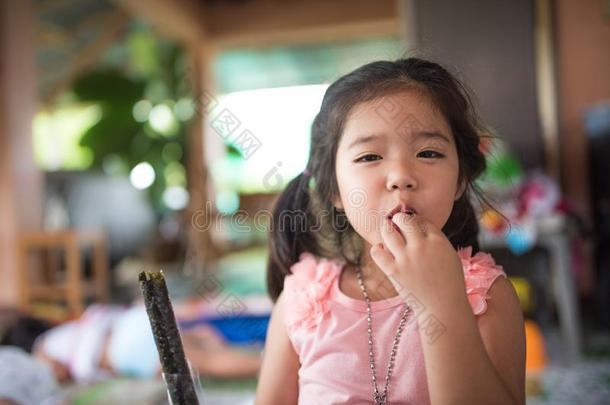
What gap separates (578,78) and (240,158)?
7.63 feet

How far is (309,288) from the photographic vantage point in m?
0.63

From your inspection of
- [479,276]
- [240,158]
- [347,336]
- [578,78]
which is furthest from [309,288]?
[578,78]

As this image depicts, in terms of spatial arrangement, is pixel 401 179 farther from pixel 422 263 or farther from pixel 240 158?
pixel 240 158

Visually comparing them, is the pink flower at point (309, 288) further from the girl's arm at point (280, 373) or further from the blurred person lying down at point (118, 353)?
the blurred person lying down at point (118, 353)

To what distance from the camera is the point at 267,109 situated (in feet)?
2.49

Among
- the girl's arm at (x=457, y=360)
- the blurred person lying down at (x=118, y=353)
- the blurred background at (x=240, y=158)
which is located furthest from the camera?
the blurred person lying down at (x=118, y=353)

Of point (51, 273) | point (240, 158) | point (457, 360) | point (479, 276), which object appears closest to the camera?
point (457, 360)

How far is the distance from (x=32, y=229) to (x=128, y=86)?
6.04 feet

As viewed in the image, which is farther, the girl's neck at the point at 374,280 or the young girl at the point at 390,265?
the girl's neck at the point at 374,280

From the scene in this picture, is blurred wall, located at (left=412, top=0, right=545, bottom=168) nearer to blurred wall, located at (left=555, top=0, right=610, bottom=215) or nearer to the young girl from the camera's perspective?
blurred wall, located at (left=555, top=0, right=610, bottom=215)

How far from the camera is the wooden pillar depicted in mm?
2652

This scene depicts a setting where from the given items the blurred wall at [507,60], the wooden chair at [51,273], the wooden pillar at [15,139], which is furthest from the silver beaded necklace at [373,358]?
the wooden pillar at [15,139]

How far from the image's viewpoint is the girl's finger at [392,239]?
0.45 meters

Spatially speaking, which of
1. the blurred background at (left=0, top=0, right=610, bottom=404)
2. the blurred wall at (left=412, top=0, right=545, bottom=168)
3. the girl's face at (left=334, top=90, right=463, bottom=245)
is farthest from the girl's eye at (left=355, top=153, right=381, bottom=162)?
the blurred wall at (left=412, top=0, right=545, bottom=168)
